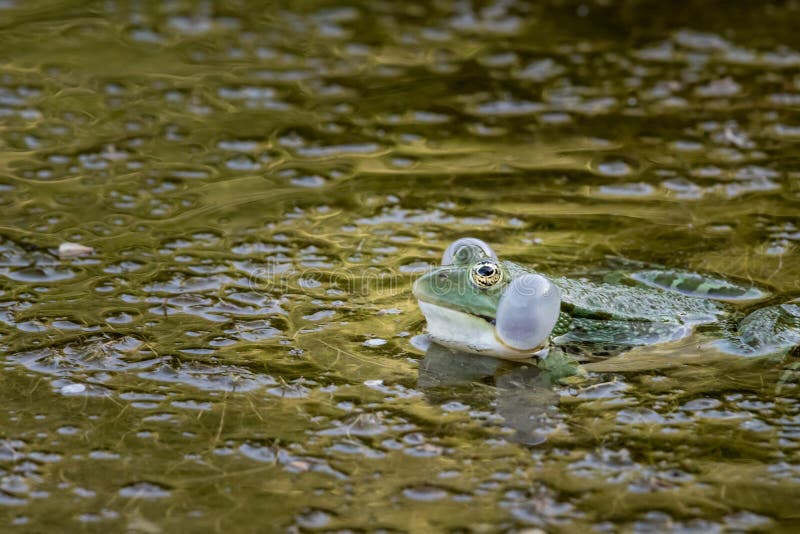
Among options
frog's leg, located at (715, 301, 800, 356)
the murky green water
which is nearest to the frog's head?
the murky green water

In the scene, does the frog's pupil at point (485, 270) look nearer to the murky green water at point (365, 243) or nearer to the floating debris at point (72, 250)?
the murky green water at point (365, 243)

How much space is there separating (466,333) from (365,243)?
3.90ft

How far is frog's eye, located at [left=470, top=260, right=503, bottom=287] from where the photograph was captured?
12.5 feet

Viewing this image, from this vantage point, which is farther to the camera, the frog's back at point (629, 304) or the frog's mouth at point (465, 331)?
the frog's back at point (629, 304)

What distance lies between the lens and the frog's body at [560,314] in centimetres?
379

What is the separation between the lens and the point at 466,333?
388 centimetres

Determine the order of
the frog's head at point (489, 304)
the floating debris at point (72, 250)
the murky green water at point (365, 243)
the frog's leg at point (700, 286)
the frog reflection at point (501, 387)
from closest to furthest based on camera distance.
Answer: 1. the murky green water at point (365, 243)
2. the frog reflection at point (501, 387)
3. the frog's head at point (489, 304)
4. the frog's leg at point (700, 286)
5. the floating debris at point (72, 250)

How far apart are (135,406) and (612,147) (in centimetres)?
343

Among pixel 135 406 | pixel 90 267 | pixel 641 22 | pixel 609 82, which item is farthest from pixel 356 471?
pixel 641 22

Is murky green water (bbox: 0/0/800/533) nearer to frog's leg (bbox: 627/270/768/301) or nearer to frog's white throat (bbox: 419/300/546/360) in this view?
frog's white throat (bbox: 419/300/546/360)

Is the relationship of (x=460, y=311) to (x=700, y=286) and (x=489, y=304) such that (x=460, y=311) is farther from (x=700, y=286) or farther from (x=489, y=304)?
(x=700, y=286)

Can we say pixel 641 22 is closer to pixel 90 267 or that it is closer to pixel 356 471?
pixel 90 267

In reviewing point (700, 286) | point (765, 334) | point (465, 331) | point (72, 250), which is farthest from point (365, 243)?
point (765, 334)

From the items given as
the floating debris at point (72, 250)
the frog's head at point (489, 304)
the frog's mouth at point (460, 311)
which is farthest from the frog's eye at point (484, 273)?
the floating debris at point (72, 250)
